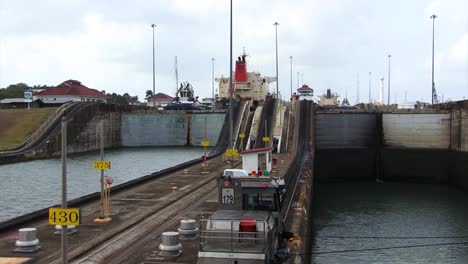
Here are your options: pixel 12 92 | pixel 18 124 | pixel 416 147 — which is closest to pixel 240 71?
pixel 18 124

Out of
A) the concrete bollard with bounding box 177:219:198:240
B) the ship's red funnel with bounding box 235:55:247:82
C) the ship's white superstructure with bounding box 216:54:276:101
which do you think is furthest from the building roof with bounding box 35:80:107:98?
the concrete bollard with bounding box 177:219:198:240

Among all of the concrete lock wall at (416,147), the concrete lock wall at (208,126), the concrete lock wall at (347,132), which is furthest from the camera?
the concrete lock wall at (208,126)

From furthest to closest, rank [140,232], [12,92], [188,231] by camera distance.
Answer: [12,92], [140,232], [188,231]

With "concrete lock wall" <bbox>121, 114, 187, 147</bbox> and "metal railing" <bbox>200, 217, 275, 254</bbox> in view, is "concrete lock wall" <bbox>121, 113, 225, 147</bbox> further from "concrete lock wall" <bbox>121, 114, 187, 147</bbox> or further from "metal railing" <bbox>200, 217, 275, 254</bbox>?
"metal railing" <bbox>200, 217, 275, 254</bbox>

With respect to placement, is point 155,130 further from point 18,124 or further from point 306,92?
point 306,92

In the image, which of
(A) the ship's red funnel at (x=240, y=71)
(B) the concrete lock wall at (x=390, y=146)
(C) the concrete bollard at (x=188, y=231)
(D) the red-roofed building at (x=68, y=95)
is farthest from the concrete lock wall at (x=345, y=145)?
(D) the red-roofed building at (x=68, y=95)

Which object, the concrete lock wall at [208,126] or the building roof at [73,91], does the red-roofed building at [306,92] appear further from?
the building roof at [73,91]

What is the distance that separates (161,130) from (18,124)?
21.7m

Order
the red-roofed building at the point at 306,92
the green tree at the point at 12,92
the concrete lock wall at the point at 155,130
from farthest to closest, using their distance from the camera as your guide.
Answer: the green tree at the point at 12,92, the red-roofed building at the point at 306,92, the concrete lock wall at the point at 155,130

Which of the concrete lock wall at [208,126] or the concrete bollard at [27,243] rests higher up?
the concrete lock wall at [208,126]

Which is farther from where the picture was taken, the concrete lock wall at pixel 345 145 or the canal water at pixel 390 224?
the concrete lock wall at pixel 345 145

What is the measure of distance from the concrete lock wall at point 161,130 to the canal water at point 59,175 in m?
4.86

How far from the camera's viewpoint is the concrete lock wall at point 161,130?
260ft

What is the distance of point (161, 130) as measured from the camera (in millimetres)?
79500
